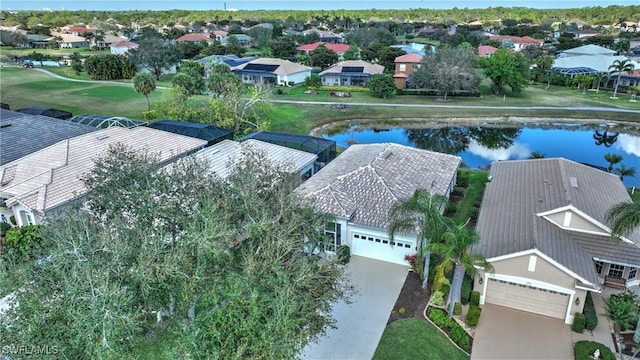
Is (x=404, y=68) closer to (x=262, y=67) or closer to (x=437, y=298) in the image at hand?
(x=262, y=67)

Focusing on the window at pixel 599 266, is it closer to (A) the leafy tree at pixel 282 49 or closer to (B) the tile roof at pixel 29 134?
(B) the tile roof at pixel 29 134

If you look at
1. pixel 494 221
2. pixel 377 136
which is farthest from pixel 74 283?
pixel 377 136

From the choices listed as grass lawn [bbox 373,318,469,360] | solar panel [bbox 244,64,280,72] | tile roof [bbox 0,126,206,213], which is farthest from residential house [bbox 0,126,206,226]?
solar panel [bbox 244,64,280,72]

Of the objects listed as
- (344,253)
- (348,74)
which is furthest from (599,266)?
(348,74)

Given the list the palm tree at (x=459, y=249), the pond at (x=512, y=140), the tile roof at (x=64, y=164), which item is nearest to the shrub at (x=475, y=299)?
the palm tree at (x=459, y=249)

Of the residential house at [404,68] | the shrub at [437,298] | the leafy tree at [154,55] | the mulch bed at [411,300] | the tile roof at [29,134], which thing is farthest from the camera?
the leafy tree at [154,55]

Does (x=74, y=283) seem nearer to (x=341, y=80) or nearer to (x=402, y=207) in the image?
(x=402, y=207)

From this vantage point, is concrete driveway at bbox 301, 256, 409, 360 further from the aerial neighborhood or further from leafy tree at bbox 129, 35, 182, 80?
leafy tree at bbox 129, 35, 182, 80
